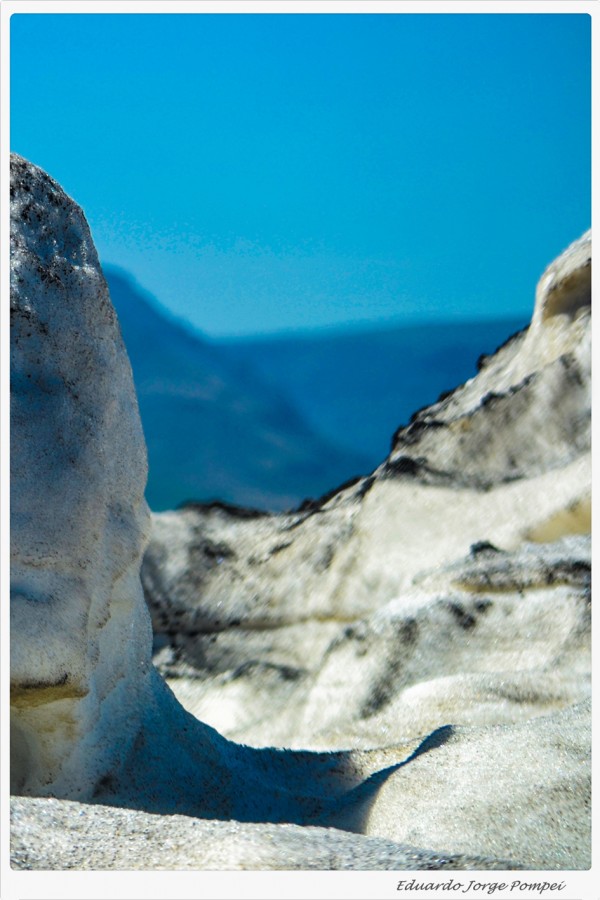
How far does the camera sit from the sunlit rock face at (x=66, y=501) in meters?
1.91

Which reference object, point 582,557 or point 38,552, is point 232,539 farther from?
point 38,552

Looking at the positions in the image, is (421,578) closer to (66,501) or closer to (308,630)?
(308,630)

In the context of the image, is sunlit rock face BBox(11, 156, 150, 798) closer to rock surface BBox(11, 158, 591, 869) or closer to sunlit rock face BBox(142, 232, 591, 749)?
rock surface BBox(11, 158, 591, 869)

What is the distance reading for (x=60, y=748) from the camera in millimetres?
2021

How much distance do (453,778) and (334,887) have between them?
0.70 metres

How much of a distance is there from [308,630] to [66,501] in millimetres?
1900

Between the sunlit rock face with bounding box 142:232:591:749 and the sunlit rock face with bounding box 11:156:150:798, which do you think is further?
the sunlit rock face with bounding box 142:232:591:749

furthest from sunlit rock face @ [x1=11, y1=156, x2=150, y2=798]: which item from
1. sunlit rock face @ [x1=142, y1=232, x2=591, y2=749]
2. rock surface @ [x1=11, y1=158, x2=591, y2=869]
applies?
sunlit rock face @ [x1=142, y1=232, x2=591, y2=749]

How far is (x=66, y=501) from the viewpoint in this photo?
76.9 inches

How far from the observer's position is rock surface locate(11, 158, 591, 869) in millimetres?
1911

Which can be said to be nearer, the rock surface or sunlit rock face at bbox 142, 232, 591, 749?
the rock surface

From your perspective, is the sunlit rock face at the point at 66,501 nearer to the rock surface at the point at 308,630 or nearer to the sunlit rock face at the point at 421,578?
the rock surface at the point at 308,630

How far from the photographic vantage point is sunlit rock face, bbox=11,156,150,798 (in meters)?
1.91

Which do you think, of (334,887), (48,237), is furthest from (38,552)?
(334,887)
